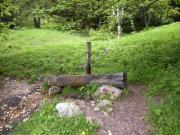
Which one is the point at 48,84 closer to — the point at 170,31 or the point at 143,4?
the point at 143,4

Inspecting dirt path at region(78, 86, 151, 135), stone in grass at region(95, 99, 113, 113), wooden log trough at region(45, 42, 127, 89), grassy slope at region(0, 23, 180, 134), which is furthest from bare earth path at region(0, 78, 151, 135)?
wooden log trough at region(45, 42, 127, 89)

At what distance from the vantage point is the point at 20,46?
1903cm

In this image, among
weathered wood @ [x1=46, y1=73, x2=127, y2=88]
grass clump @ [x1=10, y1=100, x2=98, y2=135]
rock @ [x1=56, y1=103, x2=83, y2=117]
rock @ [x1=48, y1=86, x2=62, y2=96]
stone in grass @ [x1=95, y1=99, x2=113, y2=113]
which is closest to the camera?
grass clump @ [x1=10, y1=100, x2=98, y2=135]

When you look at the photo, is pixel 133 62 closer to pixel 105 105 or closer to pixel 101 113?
pixel 105 105

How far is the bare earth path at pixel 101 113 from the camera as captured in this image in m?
8.47

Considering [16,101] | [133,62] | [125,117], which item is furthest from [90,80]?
[133,62]

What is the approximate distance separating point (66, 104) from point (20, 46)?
10631 millimetres

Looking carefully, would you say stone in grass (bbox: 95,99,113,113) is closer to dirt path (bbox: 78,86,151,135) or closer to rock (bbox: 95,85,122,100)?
dirt path (bbox: 78,86,151,135)

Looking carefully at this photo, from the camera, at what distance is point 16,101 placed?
414 inches

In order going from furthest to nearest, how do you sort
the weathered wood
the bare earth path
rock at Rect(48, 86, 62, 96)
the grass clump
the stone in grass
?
1. rock at Rect(48, 86, 62, 96)
2. the weathered wood
3. the stone in grass
4. the bare earth path
5. the grass clump

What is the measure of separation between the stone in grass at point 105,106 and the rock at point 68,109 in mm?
570

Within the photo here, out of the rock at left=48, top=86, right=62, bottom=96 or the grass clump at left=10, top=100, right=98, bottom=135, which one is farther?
the rock at left=48, top=86, right=62, bottom=96

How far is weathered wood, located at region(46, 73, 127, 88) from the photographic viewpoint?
9.78 metres

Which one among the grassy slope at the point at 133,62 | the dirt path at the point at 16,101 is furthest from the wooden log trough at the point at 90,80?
the grassy slope at the point at 133,62
